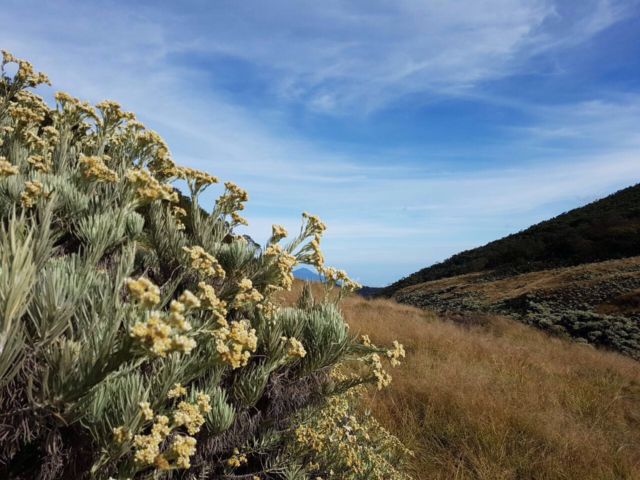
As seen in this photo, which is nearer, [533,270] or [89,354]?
[89,354]

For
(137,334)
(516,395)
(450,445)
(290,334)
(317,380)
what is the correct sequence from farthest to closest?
1. (516,395)
2. (450,445)
3. (317,380)
4. (290,334)
5. (137,334)

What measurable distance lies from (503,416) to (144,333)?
5.53 meters

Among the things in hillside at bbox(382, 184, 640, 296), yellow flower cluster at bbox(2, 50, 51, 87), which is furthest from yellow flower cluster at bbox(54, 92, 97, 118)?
hillside at bbox(382, 184, 640, 296)

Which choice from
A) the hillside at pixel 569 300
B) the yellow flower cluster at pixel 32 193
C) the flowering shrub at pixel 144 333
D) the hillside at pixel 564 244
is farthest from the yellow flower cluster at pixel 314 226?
the hillside at pixel 564 244

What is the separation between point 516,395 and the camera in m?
6.58

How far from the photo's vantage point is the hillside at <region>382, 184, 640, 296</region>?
36844mm

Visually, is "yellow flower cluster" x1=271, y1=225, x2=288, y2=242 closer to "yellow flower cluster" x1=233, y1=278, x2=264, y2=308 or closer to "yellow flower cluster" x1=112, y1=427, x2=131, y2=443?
"yellow flower cluster" x1=233, y1=278, x2=264, y2=308

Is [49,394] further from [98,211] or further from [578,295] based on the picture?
[578,295]

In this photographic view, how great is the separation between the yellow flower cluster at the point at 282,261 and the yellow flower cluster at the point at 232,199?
1.35 ft

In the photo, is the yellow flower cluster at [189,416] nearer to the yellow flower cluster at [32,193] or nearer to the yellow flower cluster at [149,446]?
the yellow flower cluster at [149,446]

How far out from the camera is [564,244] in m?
40.0

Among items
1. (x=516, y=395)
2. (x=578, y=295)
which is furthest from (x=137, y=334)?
(x=578, y=295)

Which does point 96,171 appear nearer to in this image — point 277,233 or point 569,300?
point 277,233

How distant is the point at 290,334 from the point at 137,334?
1.56 metres
